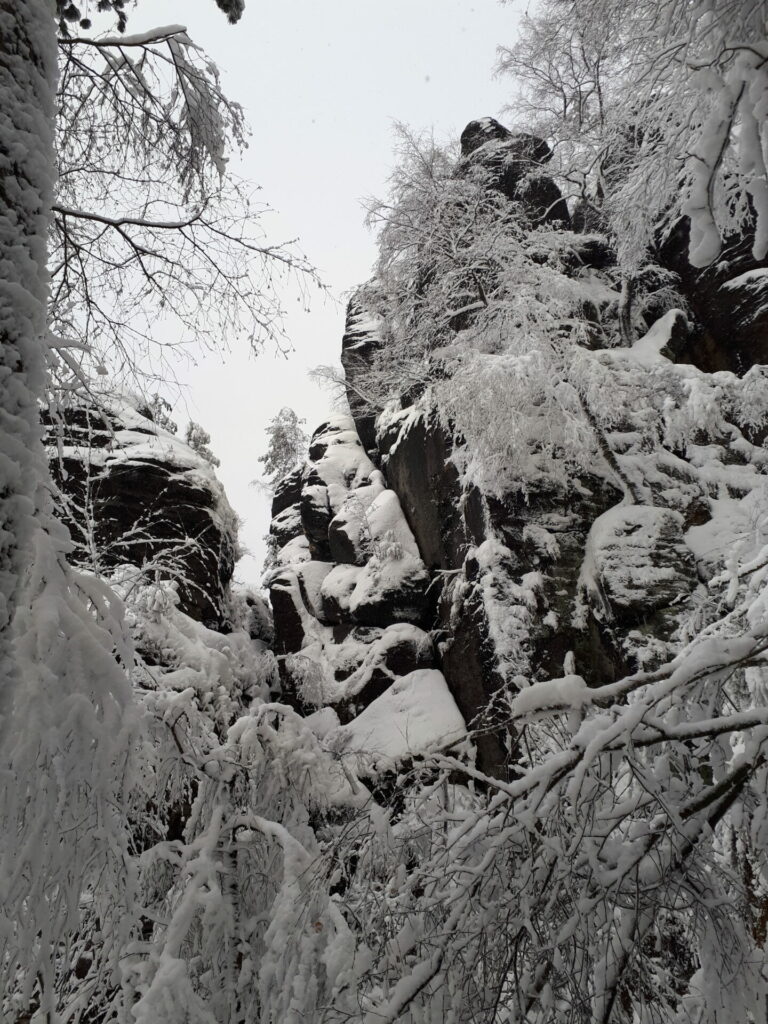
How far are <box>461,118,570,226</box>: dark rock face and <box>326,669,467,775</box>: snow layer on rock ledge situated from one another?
1098 centimetres

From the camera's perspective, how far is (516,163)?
610 inches

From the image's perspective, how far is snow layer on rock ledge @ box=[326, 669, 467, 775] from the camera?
9953mm

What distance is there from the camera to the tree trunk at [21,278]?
1.41 meters

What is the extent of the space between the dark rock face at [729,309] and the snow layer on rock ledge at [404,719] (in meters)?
8.43

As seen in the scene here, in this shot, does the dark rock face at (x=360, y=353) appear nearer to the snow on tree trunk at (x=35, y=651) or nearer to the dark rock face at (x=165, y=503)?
the dark rock face at (x=165, y=503)

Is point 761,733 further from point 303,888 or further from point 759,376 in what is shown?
point 759,376

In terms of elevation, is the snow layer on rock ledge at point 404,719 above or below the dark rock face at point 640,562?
below

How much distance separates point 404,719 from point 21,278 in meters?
10.2

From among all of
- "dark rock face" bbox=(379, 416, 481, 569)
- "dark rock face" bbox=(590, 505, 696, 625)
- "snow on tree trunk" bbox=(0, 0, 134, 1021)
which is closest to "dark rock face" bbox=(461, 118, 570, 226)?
"dark rock face" bbox=(379, 416, 481, 569)

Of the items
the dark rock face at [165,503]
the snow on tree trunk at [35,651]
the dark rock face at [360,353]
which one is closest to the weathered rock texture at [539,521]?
the dark rock face at [360,353]

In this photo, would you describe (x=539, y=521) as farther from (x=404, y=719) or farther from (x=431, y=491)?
(x=404, y=719)

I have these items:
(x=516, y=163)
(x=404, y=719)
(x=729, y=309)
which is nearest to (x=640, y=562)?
(x=404, y=719)

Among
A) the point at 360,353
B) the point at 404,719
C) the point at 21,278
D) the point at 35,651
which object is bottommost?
the point at 404,719

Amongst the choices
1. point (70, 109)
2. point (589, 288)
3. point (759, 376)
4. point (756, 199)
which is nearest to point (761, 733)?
point (756, 199)
